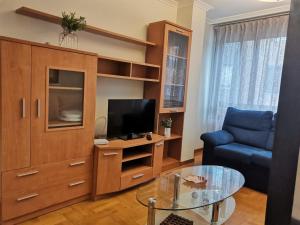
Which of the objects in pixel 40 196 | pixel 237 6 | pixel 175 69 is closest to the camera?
pixel 40 196

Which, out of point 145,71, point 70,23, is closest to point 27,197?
point 70,23

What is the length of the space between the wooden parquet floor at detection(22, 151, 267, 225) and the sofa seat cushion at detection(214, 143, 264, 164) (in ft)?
1.75

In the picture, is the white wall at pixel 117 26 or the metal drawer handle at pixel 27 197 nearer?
the metal drawer handle at pixel 27 197

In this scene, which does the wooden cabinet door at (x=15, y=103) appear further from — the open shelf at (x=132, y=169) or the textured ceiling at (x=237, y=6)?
the textured ceiling at (x=237, y=6)

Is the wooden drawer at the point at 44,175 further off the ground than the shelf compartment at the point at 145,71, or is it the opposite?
the shelf compartment at the point at 145,71

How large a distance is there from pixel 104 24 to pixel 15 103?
1465 mm

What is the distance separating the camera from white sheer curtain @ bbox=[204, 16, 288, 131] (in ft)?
11.7

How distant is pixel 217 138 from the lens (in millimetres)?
3340

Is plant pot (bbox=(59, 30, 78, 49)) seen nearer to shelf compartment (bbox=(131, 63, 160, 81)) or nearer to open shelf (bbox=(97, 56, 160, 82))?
open shelf (bbox=(97, 56, 160, 82))

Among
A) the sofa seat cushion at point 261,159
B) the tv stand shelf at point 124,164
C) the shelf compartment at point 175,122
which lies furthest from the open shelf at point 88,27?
the sofa seat cushion at point 261,159

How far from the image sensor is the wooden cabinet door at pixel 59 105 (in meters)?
1.98

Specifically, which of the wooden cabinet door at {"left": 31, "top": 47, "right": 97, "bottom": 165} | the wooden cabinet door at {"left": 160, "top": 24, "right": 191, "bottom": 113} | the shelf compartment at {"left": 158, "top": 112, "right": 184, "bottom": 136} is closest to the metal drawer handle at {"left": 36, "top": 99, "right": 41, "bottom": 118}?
the wooden cabinet door at {"left": 31, "top": 47, "right": 97, "bottom": 165}

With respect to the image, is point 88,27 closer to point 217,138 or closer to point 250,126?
point 217,138

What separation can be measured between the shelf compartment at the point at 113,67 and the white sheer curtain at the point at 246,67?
2161 mm
